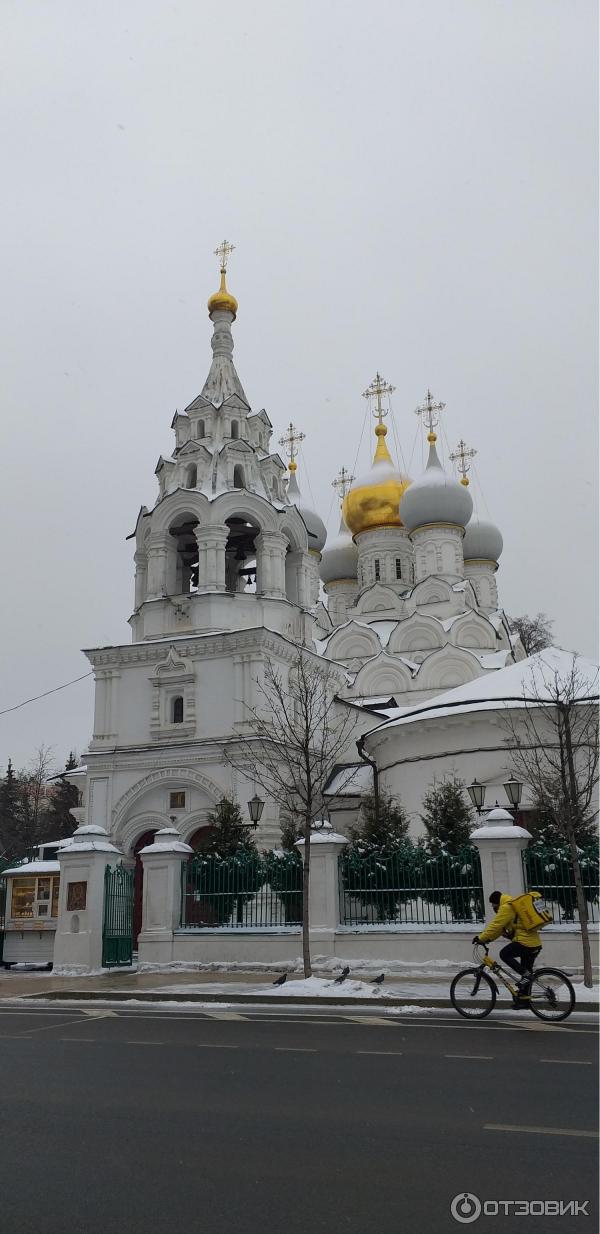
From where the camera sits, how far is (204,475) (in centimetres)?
2714

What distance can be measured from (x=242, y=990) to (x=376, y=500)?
29978 millimetres

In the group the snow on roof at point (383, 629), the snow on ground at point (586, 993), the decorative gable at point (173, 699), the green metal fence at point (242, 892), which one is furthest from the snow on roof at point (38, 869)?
the snow on roof at point (383, 629)

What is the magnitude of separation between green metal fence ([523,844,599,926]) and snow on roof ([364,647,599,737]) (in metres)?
5.40

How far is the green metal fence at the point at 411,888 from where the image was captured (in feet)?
52.5

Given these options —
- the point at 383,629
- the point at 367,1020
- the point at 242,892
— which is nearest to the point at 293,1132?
the point at 367,1020

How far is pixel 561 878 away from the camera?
15547 mm

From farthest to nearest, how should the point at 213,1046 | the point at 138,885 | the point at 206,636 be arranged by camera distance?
the point at 206,636, the point at 138,885, the point at 213,1046

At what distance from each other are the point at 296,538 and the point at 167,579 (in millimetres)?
3693

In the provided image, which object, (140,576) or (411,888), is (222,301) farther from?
(411,888)

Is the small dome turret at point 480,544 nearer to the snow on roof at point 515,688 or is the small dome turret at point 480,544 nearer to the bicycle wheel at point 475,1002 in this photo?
the snow on roof at point 515,688

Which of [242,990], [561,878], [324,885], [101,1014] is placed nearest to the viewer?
[101,1014]

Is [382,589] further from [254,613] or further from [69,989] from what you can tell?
[69,989]

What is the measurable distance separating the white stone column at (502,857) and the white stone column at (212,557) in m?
12.2

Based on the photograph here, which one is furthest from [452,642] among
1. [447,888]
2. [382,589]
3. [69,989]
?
[69,989]
